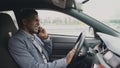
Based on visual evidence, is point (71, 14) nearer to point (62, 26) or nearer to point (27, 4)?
point (27, 4)

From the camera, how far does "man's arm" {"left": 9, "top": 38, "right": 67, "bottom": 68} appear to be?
3.17 metres

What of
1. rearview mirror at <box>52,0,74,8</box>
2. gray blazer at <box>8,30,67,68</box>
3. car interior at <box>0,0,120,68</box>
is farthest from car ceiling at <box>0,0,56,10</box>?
gray blazer at <box>8,30,67,68</box>

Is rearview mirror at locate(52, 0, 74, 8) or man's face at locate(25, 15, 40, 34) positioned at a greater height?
rearview mirror at locate(52, 0, 74, 8)

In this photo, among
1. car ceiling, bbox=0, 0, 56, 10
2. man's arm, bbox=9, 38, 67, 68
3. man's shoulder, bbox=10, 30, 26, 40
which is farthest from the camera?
car ceiling, bbox=0, 0, 56, 10

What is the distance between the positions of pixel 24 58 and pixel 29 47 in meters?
0.16

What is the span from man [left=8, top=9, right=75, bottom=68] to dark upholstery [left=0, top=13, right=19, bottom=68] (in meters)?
0.05

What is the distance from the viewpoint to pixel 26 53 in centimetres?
324

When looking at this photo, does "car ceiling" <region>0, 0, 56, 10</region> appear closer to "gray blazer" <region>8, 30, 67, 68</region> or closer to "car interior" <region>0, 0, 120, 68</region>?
"car interior" <region>0, 0, 120, 68</region>

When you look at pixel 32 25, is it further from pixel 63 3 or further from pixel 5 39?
pixel 63 3

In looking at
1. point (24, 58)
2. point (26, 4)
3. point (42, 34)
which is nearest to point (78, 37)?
point (24, 58)

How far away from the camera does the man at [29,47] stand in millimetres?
3188

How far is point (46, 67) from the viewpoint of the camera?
319 centimetres

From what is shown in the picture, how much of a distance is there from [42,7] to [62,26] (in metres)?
1.26

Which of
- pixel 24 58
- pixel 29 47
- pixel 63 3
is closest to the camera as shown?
pixel 24 58
